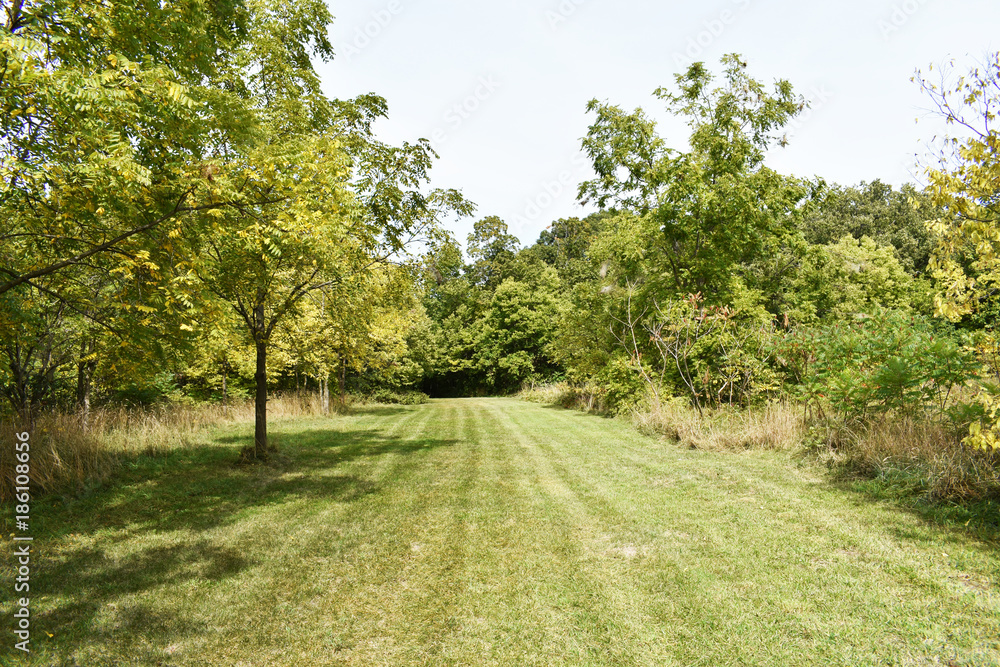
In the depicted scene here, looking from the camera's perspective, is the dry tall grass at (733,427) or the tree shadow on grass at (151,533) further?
the dry tall grass at (733,427)

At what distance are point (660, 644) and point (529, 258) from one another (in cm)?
5328

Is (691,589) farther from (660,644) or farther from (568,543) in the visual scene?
(568,543)

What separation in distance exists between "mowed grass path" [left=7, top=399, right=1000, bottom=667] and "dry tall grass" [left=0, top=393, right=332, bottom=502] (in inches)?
22.7

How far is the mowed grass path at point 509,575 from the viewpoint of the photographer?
10.6ft

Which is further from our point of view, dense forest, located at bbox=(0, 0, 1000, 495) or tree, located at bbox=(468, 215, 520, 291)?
tree, located at bbox=(468, 215, 520, 291)

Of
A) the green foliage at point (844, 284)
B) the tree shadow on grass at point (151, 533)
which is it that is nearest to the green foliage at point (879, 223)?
the green foliage at point (844, 284)

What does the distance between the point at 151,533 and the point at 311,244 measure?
3630 mm

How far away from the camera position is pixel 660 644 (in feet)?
10.7

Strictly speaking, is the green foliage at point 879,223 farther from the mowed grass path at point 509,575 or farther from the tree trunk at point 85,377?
the tree trunk at point 85,377

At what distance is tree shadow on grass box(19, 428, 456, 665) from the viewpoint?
3480mm

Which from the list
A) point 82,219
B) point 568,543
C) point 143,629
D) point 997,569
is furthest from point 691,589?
point 82,219

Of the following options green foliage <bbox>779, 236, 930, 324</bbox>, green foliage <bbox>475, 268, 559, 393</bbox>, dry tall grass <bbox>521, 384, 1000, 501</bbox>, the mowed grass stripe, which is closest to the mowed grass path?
the mowed grass stripe

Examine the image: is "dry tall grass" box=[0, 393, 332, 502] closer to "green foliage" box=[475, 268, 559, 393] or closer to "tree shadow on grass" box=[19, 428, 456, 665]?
"tree shadow on grass" box=[19, 428, 456, 665]

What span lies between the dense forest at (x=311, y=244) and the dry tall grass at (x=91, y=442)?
0.43 meters
